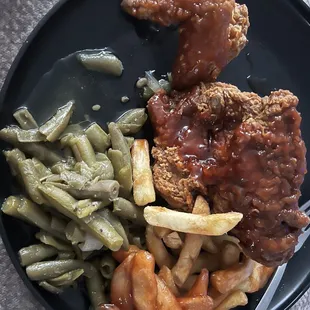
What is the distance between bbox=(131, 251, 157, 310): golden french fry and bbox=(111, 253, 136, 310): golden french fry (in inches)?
1.1

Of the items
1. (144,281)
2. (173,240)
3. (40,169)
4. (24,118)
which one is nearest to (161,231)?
(173,240)

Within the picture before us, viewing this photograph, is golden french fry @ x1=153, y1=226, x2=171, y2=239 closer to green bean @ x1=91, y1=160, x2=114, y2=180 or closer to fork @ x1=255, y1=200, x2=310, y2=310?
green bean @ x1=91, y1=160, x2=114, y2=180

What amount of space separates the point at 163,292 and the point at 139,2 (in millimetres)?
884

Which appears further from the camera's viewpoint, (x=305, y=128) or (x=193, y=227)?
(x=305, y=128)

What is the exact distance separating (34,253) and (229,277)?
612 millimetres

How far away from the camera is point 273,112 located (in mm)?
2031

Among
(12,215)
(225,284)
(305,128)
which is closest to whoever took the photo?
(12,215)

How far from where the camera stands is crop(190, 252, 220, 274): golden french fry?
2.18m

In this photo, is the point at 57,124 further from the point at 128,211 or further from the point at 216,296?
the point at 216,296

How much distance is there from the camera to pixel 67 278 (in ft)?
6.63

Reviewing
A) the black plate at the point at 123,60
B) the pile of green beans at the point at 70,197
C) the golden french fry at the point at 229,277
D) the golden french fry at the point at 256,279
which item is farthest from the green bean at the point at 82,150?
the golden french fry at the point at 256,279

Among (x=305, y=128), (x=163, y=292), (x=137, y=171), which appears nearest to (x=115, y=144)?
(x=137, y=171)

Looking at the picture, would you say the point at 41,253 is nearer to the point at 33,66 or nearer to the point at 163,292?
the point at 163,292

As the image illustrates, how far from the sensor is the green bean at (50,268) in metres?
1.98
